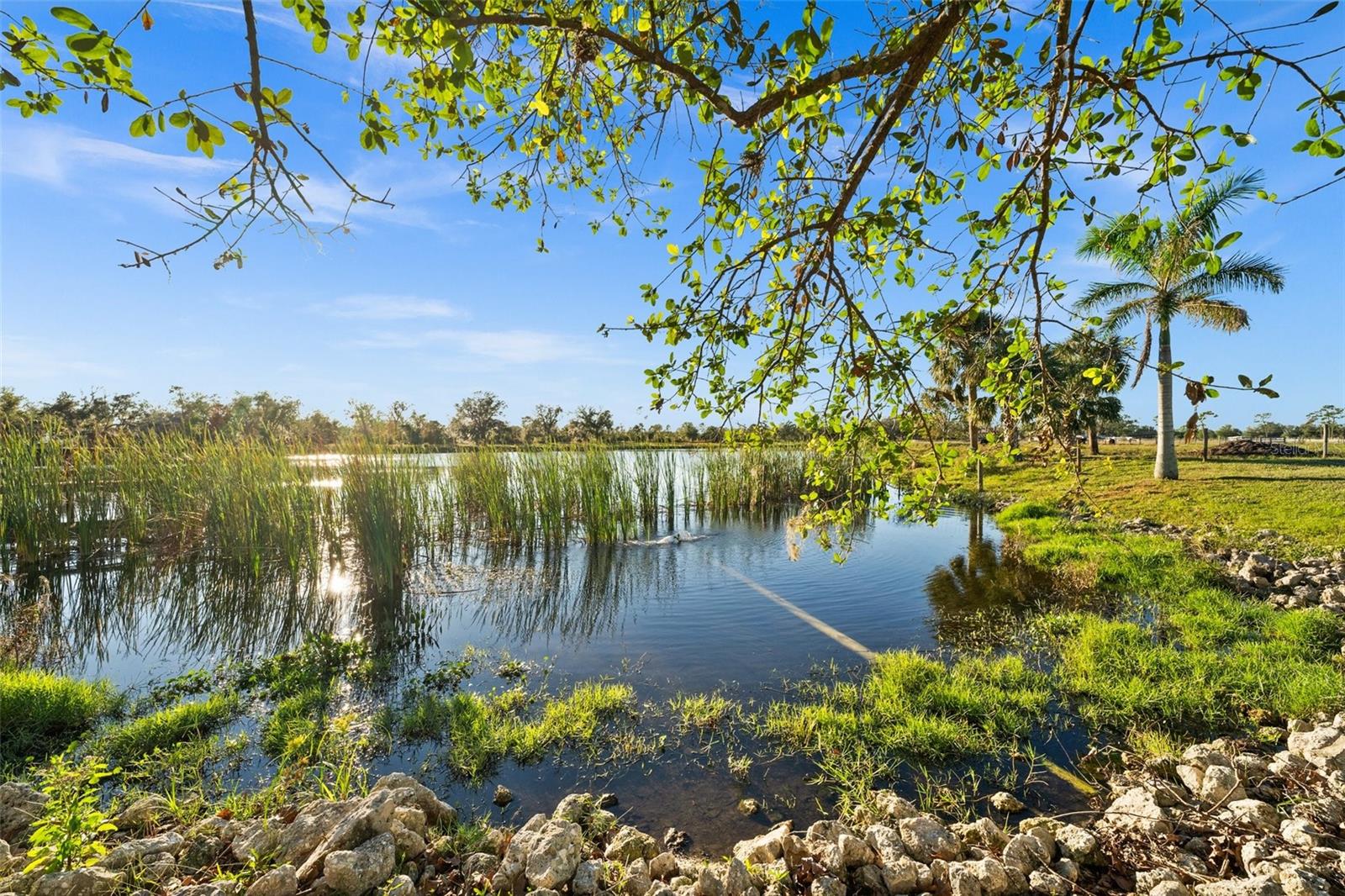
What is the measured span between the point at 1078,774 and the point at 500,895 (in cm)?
374

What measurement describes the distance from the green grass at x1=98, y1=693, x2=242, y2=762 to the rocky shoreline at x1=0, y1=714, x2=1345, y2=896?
1175 mm

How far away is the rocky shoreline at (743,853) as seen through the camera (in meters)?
2.40

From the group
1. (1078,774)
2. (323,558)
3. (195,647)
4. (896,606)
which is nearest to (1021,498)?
(896,606)

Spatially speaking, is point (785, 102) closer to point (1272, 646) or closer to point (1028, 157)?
point (1028, 157)

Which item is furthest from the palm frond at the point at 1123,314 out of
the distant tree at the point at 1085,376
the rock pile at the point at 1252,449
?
the distant tree at the point at 1085,376

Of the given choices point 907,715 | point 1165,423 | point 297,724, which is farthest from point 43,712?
point 1165,423

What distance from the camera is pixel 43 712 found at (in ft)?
14.3

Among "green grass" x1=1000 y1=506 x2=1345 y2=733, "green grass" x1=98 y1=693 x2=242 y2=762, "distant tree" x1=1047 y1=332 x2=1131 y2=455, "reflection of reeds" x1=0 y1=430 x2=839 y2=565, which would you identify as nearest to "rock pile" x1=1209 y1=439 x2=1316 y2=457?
"green grass" x1=1000 y1=506 x2=1345 y2=733

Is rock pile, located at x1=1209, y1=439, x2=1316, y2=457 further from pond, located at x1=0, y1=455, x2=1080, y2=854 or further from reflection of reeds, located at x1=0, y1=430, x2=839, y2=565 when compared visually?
reflection of reeds, located at x1=0, y1=430, x2=839, y2=565

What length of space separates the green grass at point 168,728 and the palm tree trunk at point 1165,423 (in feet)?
75.6

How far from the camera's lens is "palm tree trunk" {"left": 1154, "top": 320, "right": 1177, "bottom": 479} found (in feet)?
57.8

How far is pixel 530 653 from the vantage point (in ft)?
20.6

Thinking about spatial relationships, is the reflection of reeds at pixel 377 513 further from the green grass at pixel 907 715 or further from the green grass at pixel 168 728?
the green grass at pixel 907 715

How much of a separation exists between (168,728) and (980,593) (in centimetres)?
943
